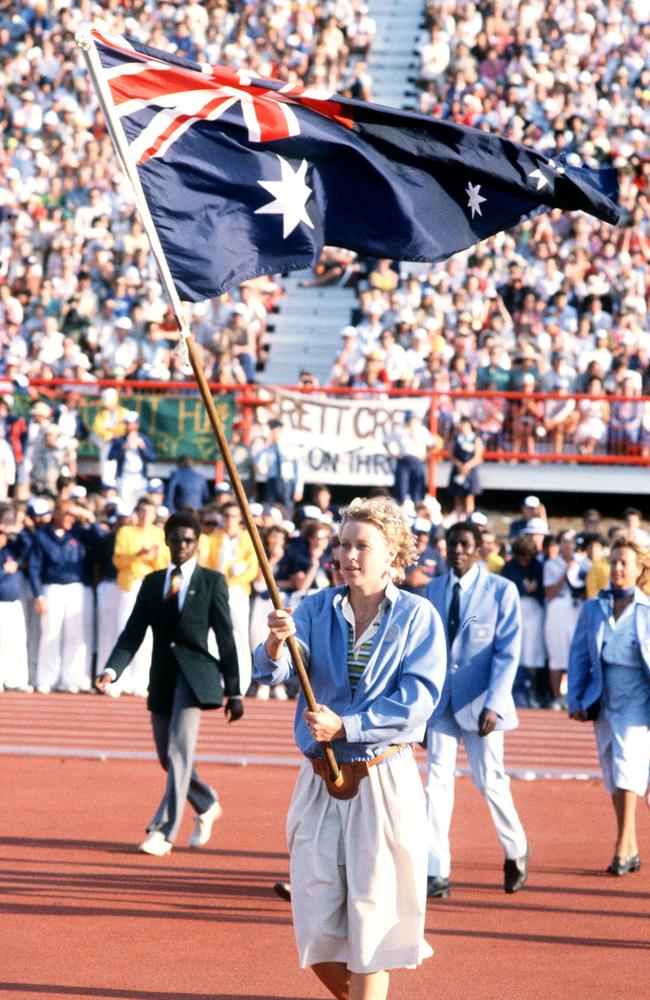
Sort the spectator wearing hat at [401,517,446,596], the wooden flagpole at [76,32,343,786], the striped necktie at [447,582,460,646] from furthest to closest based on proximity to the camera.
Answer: the spectator wearing hat at [401,517,446,596], the striped necktie at [447,582,460,646], the wooden flagpole at [76,32,343,786]

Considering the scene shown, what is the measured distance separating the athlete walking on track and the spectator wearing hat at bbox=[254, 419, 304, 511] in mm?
13731

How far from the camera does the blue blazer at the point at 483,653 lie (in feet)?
28.9

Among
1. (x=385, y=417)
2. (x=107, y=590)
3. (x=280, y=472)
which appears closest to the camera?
(x=107, y=590)

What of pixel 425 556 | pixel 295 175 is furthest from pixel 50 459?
pixel 295 175

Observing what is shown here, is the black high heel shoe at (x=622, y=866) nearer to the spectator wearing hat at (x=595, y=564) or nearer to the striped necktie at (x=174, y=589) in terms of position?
the striped necktie at (x=174, y=589)

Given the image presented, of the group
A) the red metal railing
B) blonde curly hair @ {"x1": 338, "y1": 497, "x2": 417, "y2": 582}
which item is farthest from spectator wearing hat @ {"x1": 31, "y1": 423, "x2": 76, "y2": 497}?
blonde curly hair @ {"x1": 338, "y1": 497, "x2": 417, "y2": 582}

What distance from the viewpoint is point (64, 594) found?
18.2 metres

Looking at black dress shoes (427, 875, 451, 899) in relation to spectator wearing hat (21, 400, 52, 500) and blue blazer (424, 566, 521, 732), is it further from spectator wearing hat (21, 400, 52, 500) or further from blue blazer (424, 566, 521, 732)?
spectator wearing hat (21, 400, 52, 500)

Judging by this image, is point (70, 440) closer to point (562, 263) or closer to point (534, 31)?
point (562, 263)

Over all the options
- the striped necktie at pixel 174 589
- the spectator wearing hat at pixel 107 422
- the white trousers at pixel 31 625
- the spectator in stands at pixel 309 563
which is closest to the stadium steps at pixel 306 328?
the spectator wearing hat at pixel 107 422

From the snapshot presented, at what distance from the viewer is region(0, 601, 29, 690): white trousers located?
58.9 ft

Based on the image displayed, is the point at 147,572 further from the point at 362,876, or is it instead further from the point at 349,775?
the point at 362,876

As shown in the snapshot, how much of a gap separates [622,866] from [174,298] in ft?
15.4

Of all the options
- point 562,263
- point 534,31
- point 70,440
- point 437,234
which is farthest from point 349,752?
point 534,31
